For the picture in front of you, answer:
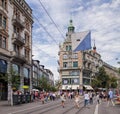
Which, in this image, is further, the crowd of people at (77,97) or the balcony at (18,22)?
the balcony at (18,22)

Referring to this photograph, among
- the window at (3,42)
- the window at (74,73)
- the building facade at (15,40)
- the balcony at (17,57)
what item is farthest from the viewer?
the window at (74,73)

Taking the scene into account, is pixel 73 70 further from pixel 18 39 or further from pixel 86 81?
pixel 18 39

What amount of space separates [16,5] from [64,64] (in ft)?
184

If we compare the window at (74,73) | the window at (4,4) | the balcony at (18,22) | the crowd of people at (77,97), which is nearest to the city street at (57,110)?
the crowd of people at (77,97)

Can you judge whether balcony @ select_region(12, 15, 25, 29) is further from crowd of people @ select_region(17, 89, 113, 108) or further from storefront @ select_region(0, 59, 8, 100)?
crowd of people @ select_region(17, 89, 113, 108)

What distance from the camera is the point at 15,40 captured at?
52500 mm

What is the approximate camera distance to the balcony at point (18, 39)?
5219 centimetres

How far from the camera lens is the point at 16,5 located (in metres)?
53.8

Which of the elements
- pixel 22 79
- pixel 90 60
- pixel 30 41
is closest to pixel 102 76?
pixel 90 60

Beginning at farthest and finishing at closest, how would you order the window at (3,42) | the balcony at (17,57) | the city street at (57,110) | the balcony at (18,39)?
the balcony at (18,39)
the balcony at (17,57)
the window at (3,42)
the city street at (57,110)

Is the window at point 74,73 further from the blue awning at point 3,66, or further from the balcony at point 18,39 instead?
the blue awning at point 3,66

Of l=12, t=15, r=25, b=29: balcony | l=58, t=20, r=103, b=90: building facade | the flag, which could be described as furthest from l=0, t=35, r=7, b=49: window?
l=58, t=20, r=103, b=90: building facade

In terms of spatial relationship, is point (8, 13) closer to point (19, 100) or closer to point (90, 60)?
point (19, 100)

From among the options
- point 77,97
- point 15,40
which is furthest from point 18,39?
point 77,97
